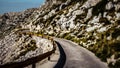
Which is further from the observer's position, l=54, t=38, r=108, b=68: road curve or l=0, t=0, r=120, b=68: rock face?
l=0, t=0, r=120, b=68: rock face

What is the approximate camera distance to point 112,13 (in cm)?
5938

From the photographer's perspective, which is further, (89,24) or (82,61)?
(89,24)

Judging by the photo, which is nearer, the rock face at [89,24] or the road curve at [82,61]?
the road curve at [82,61]

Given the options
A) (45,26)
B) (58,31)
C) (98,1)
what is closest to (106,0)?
(98,1)

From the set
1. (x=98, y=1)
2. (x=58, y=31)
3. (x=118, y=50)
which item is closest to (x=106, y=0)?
(x=98, y=1)

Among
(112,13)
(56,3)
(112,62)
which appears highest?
(56,3)

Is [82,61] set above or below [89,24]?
below

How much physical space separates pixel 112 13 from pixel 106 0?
11.4m

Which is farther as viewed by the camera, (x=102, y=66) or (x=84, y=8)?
(x=84, y=8)

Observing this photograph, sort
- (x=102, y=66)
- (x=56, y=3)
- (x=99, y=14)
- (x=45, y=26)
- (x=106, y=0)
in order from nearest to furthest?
(x=102, y=66) → (x=99, y=14) → (x=106, y=0) → (x=45, y=26) → (x=56, y=3)

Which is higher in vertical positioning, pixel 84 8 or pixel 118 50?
pixel 84 8

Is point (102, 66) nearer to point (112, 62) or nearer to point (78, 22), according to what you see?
point (112, 62)

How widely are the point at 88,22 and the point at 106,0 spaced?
10131 mm

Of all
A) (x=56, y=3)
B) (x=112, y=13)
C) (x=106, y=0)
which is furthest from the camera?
(x=56, y=3)
